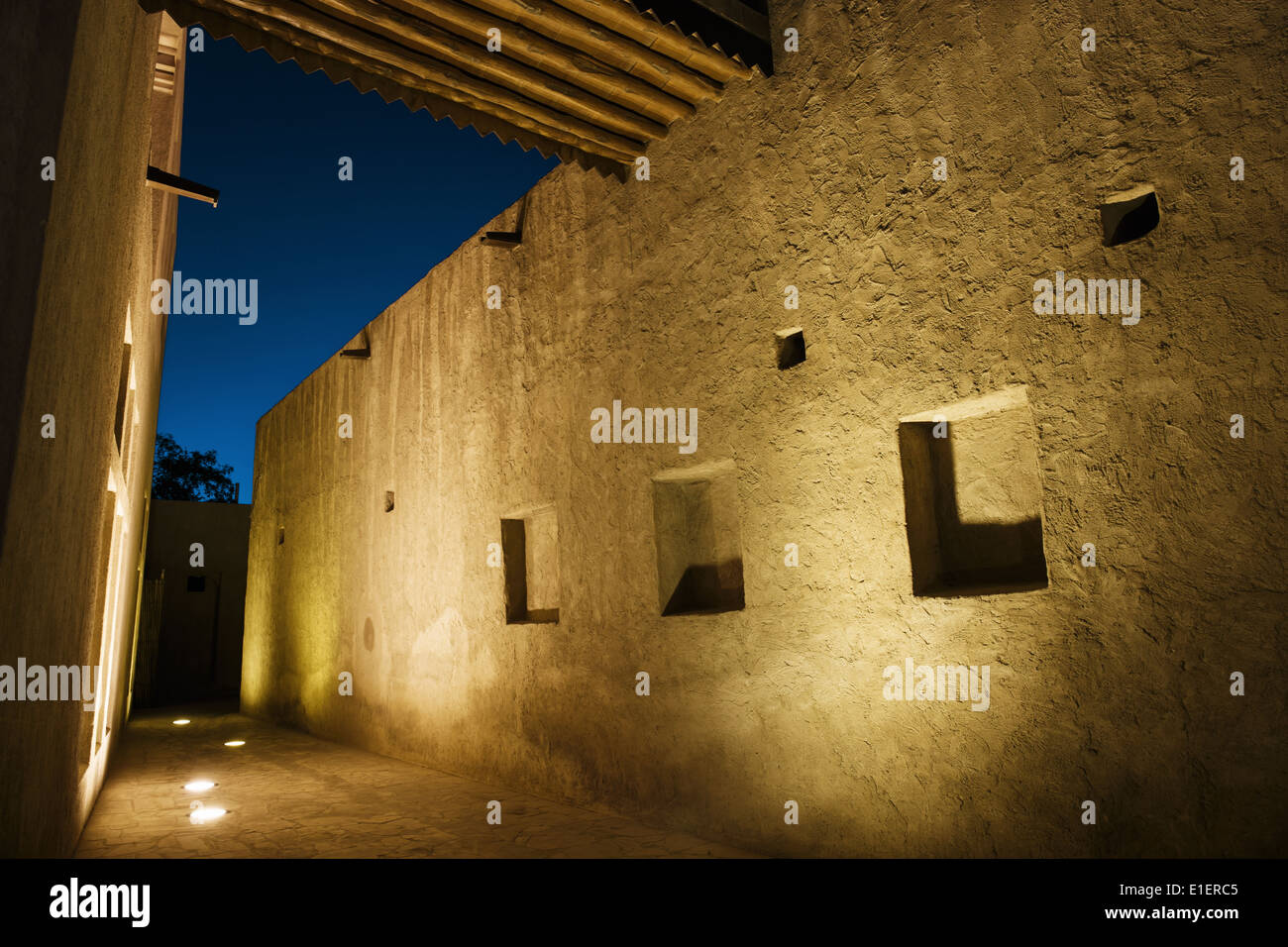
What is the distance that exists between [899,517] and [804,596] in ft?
2.47

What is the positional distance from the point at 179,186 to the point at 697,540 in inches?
221

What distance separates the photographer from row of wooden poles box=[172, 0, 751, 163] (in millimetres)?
4301

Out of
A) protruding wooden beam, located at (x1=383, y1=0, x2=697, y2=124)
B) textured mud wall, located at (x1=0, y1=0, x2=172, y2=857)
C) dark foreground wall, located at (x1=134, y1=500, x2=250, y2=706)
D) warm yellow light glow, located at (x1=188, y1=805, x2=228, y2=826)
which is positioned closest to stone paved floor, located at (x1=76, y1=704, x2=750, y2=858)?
warm yellow light glow, located at (x1=188, y1=805, x2=228, y2=826)

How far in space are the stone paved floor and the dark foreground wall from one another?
1092 centimetres

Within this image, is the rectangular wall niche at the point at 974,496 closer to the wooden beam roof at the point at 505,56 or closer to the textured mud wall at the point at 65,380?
the wooden beam roof at the point at 505,56

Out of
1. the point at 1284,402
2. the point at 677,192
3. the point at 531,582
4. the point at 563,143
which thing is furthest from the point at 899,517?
the point at 531,582

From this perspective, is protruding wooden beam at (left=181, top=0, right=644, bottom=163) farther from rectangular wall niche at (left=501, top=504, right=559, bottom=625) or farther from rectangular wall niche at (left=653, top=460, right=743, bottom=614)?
rectangular wall niche at (left=501, top=504, right=559, bottom=625)

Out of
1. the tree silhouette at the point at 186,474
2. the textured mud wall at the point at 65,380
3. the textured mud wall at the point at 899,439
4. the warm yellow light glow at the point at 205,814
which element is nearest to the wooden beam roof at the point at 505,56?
the textured mud wall at the point at 899,439

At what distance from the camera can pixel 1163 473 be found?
10.6 ft

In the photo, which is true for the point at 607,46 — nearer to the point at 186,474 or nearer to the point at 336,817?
the point at 336,817

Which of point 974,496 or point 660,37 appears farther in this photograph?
point 660,37

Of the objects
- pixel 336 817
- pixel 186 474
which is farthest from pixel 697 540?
pixel 186 474

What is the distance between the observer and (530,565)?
23.7 ft

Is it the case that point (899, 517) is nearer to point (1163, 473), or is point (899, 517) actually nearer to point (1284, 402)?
point (1163, 473)
